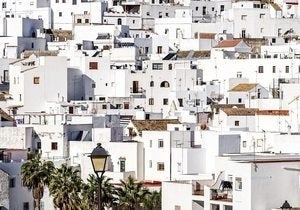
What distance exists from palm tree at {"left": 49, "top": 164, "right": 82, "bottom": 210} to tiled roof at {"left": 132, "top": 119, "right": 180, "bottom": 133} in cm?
763

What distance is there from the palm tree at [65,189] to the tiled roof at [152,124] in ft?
25.0

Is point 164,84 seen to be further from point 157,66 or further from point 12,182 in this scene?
point 12,182

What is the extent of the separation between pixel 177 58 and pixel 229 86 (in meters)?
7.64

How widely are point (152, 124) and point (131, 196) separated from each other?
10120mm

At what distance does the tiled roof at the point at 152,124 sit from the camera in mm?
46000

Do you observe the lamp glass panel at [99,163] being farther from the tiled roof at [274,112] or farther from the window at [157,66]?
the window at [157,66]

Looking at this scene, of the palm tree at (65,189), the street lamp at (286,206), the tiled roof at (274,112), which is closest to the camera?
the street lamp at (286,206)

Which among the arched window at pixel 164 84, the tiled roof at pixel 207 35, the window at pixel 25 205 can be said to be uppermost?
the tiled roof at pixel 207 35

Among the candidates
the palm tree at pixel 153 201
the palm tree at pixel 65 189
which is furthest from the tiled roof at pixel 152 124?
the palm tree at pixel 153 201

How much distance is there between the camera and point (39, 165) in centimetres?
4050

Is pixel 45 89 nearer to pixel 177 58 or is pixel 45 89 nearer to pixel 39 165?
pixel 177 58

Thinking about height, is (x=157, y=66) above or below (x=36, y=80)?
above

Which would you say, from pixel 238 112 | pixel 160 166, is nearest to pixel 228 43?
pixel 238 112

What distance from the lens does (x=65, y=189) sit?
38062 mm
